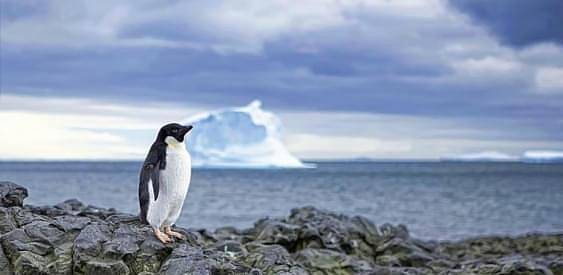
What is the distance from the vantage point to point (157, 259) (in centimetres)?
1103

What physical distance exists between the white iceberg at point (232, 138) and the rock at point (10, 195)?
253 feet

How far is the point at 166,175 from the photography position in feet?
36.8

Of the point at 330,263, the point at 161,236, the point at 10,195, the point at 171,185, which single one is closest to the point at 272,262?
the point at 161,236

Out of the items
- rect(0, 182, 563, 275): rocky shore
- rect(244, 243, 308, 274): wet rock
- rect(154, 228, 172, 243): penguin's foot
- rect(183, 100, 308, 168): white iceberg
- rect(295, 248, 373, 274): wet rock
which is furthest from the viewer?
rect(183, 100, 308, 168): white iceberg

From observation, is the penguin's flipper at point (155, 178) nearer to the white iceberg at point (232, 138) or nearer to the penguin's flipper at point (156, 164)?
the penguin's flipper at point (156, 164)

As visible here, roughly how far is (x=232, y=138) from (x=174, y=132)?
3346 inches

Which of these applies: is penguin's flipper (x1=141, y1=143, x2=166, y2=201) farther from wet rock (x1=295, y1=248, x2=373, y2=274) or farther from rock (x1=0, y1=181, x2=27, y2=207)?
wet rock (x1=295, y1=248, x2=373, y2=274)

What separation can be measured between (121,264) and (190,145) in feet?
281

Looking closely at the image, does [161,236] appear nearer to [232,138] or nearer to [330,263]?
[330,263]

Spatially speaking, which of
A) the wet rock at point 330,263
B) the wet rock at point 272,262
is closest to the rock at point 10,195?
the wet rock at point 272,262

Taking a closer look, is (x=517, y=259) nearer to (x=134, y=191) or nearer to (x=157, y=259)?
(x=157, y=259)

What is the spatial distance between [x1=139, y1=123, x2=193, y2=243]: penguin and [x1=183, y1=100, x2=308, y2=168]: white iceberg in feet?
259

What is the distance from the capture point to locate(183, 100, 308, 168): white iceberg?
9244cm

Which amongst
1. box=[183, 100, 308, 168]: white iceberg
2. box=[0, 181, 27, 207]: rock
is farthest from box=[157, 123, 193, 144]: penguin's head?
box=[183, 100, 308, 168]: white iceberg
